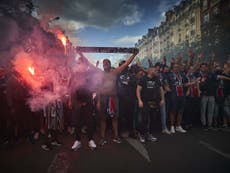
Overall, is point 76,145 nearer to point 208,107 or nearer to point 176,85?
point 176,85

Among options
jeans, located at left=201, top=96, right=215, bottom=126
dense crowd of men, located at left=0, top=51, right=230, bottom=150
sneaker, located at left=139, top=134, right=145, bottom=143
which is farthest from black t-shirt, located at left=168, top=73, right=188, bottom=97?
sneaker, located at left=139, top=134, right=145, bottom=143

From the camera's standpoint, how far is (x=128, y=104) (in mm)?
7316

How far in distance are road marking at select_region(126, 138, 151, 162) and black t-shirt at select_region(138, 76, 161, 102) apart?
1099 millimetres

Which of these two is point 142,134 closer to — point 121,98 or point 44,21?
point 121,98

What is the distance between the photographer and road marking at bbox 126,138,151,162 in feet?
15.9

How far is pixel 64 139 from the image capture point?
6574 millimetres

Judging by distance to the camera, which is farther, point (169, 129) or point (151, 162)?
point (169, 129)

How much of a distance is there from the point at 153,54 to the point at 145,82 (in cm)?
7049

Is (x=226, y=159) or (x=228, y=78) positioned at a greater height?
(x=228, y=78)

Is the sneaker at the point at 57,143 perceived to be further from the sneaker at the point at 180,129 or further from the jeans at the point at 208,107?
the jeans at the point at 208,107

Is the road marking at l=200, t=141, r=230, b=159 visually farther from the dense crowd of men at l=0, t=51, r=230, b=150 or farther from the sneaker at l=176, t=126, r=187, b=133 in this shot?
the sneaker at l=176, t=126, r=187, b=133

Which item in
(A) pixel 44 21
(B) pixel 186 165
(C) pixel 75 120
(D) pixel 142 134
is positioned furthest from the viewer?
(A) pixel 44 21

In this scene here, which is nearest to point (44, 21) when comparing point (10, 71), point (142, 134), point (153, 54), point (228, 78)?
point (10, 71)

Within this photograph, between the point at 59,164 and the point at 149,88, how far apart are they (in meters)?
3.15
